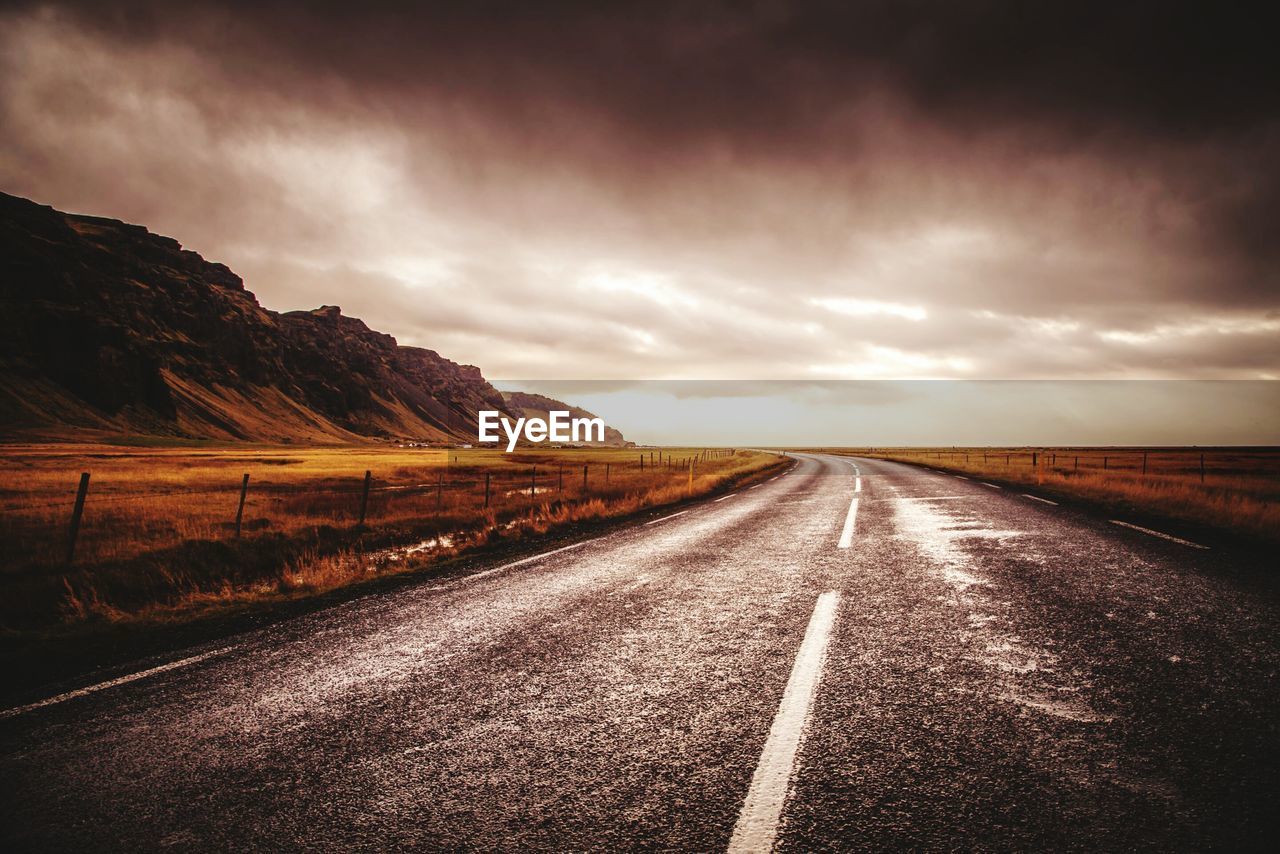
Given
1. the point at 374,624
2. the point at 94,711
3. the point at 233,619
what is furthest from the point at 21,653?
the point at 374,624

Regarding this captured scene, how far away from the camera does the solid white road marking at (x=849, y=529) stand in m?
8.79

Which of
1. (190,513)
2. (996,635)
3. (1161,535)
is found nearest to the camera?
(996,635)

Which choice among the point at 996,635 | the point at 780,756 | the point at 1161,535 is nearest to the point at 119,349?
the point at 780,756

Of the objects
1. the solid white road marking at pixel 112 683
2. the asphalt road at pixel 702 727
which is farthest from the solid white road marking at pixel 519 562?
the solid white road marking at pixel 112 683

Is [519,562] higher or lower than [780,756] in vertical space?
lower

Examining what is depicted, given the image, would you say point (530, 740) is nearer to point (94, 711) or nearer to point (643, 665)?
point (643, 665)

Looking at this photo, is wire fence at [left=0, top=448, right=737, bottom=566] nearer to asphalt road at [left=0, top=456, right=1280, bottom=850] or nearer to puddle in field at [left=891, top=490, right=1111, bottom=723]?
asphalt road at [left=0, top=456, right=1280, bottom=850]

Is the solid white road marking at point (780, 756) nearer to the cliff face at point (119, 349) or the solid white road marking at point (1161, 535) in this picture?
the solid white road marking at point (1161, 535)

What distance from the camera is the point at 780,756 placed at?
108 inches

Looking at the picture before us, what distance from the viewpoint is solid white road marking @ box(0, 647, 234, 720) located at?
3759mm

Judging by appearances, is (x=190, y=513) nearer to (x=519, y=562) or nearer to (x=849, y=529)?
(x=519, y=562)

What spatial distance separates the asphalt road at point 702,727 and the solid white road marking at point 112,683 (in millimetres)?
57

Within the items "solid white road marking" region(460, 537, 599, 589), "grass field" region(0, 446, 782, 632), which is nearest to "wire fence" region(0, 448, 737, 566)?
"grass field" region(0, 446, 782, 632)

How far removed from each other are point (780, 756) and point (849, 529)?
8094mm
